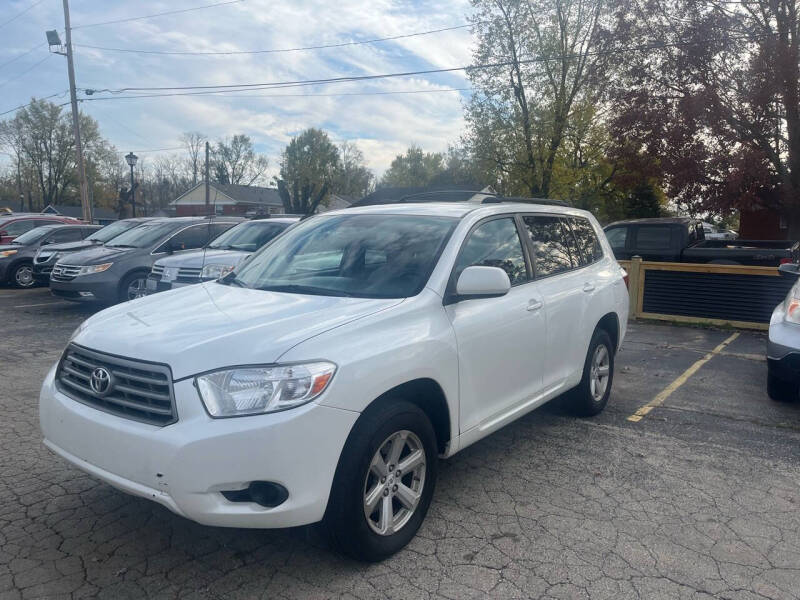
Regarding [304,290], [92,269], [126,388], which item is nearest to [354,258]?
[304,290]

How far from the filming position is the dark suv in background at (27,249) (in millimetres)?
14780

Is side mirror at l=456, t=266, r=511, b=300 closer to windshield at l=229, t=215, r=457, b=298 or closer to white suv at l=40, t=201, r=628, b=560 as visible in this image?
white suv at l=40, t=201, r=628, b=560

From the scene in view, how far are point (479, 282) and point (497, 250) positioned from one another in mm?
826

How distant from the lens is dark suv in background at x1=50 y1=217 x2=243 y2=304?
1078 centimetres

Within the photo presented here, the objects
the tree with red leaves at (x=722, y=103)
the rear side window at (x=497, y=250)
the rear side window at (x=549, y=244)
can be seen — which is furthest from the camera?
the tree with red leaves at (x=722, y=103)

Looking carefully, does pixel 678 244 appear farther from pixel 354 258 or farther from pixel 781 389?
pixel 354 258

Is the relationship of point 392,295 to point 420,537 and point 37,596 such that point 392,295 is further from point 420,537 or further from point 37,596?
point 37,596

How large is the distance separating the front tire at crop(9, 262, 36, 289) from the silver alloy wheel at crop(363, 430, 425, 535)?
14.4m

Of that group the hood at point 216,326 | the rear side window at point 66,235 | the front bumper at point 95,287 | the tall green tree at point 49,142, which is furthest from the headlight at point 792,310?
the tall green tree at point 49,142

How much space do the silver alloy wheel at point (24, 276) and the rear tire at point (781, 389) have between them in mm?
15197

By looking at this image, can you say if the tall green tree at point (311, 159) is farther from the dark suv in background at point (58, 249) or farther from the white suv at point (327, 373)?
the white suv at point (327, 373)

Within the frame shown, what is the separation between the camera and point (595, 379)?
548cm

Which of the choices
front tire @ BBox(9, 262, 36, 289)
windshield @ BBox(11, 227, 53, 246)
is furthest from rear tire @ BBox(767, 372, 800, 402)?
windshield @ BBox(11, 227, 53, 246)

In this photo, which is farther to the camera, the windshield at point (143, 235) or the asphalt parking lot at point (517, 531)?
the windshield at point (143, 235)
